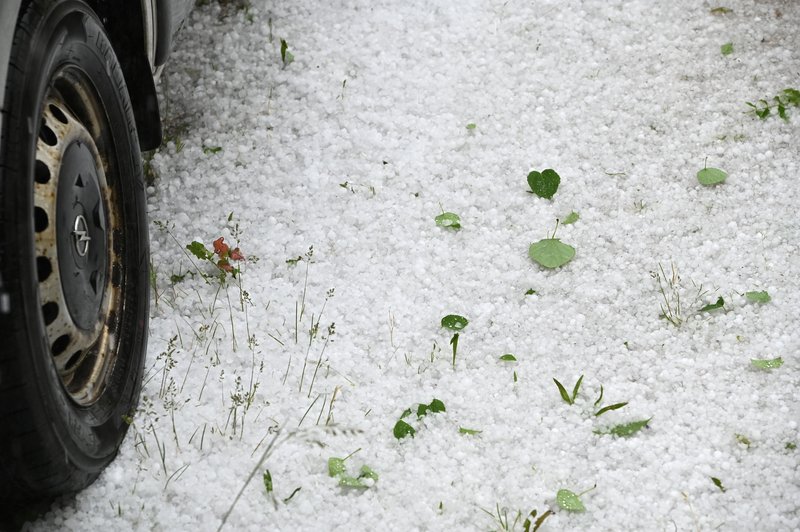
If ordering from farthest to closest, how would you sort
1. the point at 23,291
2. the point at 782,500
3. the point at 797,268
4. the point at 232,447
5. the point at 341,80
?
the point at 341,80
the point at 797,268
the point at 232,447
the point at 782,500
the point at 23,291

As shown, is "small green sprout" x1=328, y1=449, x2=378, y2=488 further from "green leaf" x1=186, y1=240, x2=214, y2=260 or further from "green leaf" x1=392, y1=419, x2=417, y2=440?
"green leaf" x1=186, y1=240, x2=214, y2=260

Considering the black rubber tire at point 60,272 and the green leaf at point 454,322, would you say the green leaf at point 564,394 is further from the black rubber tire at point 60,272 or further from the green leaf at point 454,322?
the black rubber tire at point 60,272

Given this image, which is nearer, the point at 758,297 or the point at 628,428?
the point at 628,428

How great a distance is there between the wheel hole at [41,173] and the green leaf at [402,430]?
1107 mm

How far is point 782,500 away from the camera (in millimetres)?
2145

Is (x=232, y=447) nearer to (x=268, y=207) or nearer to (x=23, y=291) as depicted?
(x=23, y=291)

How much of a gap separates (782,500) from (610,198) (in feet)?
4.16

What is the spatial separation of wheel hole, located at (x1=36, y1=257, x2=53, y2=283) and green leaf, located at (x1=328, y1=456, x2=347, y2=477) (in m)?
0.87

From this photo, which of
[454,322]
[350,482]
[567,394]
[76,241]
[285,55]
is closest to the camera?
[76,241]

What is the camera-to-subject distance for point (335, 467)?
2.23 meters

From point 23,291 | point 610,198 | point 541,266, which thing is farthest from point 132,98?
point 610,198

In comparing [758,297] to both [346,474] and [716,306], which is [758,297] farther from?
[346,474]

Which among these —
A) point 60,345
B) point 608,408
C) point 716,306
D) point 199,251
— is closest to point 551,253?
point 716,306

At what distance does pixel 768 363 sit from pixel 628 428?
19.5 inches
